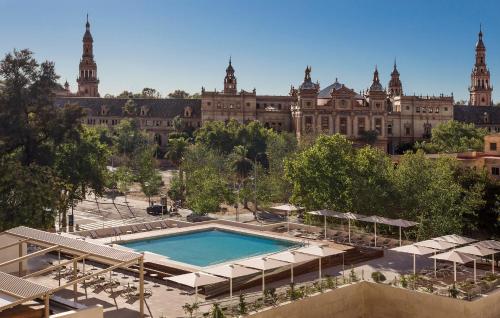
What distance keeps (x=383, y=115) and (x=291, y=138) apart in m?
23.6

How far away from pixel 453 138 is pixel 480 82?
130 feet

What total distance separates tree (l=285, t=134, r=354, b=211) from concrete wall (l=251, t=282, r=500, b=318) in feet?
49.1

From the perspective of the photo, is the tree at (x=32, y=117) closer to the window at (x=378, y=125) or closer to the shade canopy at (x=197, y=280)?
the shade canopy at (x=197, y=280)

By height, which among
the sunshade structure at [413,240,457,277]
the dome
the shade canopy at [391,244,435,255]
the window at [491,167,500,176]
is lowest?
the shade canopy at [391,244,435,255]

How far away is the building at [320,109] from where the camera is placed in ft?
325

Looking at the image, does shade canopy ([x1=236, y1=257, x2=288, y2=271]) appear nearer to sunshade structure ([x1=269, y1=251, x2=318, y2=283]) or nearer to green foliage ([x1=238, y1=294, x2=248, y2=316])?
A: sunshade structure ([x1=269, y1=251, x2=318, y2=283])

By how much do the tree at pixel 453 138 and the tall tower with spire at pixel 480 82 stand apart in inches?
1246

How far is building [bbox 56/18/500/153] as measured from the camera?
325 ft

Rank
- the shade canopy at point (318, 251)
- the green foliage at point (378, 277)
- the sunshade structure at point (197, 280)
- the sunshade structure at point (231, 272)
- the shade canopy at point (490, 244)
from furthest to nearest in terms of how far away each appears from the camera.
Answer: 1. the shade canopy at point (490, 244)
2. the shade canopy at point (318, 251)
3. the green foliage at point (378, 277)
4. the sunshade structure at point (231, 272)
5. the sunshade structure at point (197, 280)

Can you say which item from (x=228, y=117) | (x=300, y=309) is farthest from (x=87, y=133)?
(x=228, y=117)

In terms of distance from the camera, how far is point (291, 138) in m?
83.7

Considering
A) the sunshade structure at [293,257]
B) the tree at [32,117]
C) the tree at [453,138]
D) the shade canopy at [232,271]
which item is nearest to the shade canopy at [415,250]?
the sunshade structure at [293,257]

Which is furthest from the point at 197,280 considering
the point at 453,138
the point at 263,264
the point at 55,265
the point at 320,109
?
the point at 320,109

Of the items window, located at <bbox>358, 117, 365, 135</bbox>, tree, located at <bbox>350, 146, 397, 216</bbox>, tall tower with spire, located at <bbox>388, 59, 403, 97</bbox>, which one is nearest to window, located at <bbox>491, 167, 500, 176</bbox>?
tree, located at <bbox>350, 146, 397, 216</bbox>
